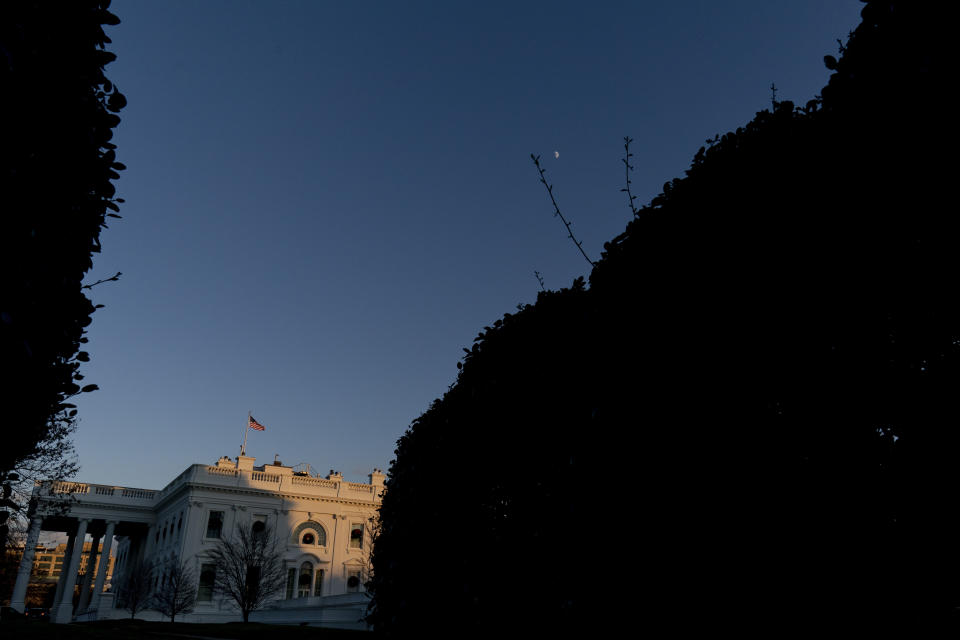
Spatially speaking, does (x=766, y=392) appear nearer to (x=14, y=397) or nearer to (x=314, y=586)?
(x=14, y=397)

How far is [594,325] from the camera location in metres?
7.26

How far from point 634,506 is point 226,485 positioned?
52274 millimetres

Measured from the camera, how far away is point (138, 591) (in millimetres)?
44188

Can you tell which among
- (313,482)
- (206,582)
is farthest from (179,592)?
(313,482)

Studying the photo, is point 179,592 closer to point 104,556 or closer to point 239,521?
point 239,521

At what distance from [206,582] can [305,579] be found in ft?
26.3

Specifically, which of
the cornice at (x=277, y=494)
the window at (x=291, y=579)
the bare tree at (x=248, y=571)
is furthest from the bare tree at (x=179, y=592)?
the window at (x=291, y=579)

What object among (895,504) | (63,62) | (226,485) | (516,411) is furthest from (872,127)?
(226,485)

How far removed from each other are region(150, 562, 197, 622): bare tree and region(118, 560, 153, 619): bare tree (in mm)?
1471

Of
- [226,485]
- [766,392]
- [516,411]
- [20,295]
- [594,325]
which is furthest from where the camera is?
[226,485]

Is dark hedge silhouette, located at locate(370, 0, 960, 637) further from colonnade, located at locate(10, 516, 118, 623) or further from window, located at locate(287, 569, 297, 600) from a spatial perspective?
window, located at locate(287, 569, 297, 600)

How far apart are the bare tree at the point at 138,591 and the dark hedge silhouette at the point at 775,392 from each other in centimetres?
4710

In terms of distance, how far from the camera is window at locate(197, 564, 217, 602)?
48.0 meters

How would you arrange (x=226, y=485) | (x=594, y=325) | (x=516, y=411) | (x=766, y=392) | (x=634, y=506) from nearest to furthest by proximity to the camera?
(x=766, y=392)
(x=634, y=506)
(x=594, y=325)
(x=516, y=411)
(x=226, y=485)
